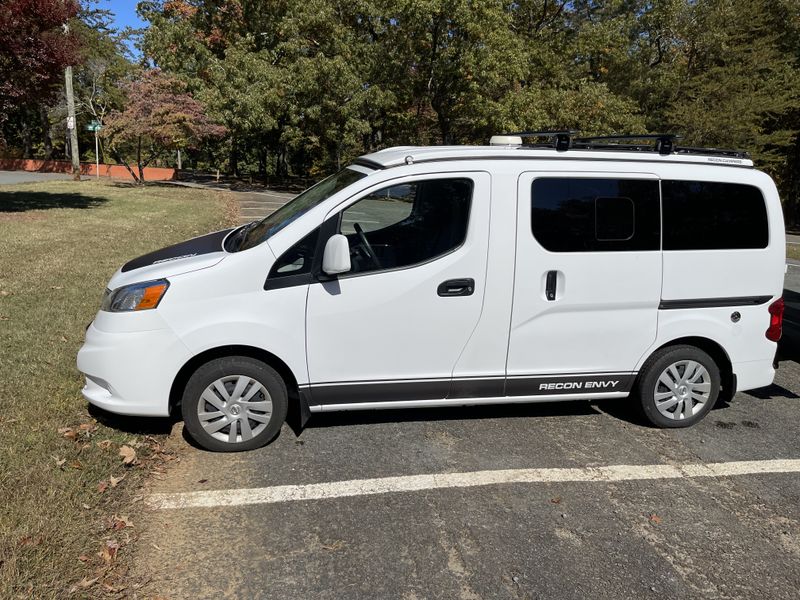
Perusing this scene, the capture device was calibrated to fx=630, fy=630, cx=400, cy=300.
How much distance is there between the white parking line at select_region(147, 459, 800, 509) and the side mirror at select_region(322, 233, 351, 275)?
4.20 feet

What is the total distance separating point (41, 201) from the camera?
1930 cm

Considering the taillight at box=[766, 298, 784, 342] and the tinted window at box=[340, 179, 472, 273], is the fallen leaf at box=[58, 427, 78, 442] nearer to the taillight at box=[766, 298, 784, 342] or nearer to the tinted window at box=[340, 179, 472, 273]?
the tinted window at box=[340, 179, 472, 273]

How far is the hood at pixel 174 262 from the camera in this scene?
3889mm

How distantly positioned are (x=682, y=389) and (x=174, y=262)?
3.68 m

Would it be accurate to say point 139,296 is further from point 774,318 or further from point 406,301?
point 774,318

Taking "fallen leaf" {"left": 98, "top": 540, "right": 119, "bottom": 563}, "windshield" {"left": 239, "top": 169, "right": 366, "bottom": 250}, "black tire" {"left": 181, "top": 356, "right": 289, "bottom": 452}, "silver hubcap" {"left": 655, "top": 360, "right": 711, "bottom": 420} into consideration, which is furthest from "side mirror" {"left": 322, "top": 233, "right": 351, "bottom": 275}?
"silver hubcap" {"left": 655, "top": 360, "right": 711, "bottom": 420}

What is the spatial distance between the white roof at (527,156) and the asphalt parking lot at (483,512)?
1.90m

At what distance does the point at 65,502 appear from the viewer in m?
3.32

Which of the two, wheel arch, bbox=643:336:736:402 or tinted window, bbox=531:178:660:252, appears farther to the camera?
wheel arch, bbox=643:336:736:402

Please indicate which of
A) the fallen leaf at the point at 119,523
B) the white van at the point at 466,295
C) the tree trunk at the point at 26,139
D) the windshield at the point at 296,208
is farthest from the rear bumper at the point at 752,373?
the tree trunk at the point at 26,139

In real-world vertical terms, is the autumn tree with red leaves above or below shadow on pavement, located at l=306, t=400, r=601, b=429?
above

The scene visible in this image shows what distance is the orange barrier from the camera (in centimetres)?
3825

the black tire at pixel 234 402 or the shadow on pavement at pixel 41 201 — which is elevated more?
the shadow on pavement at pixel 41 201

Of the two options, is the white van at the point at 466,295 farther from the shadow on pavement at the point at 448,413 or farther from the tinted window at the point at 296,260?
the shadow on pavement at the point at 448,413
